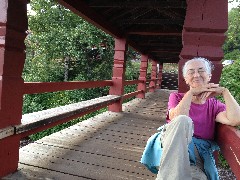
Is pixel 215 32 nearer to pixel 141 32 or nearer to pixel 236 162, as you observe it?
pixel 236 162

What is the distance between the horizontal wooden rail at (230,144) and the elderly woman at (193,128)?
9 centimetres

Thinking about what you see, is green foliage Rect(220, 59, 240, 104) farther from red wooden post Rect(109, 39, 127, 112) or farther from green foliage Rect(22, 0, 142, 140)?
green foliage Rect(22, 0, 142, 140)

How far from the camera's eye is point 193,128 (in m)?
2.13

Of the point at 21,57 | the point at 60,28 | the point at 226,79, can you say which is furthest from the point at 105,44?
the point at 21,57

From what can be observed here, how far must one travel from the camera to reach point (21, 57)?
10.1 feet

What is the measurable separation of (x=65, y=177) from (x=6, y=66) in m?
1.42

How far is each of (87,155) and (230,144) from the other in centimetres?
252

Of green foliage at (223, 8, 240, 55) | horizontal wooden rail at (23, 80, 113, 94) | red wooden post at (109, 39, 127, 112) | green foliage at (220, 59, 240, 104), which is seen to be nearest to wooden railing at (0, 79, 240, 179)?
horizontal wooden rail at (23, 80, 113, 94)

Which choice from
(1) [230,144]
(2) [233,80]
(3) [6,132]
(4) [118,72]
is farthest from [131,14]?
(1) [230,144]

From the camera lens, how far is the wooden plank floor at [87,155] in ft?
10.9

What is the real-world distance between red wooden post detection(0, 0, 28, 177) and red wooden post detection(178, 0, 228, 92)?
1.83m

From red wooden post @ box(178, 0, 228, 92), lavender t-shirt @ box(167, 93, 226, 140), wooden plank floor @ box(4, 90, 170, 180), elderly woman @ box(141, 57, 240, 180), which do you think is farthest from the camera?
wooden plank floor @ box(4, 90, 170, 180)

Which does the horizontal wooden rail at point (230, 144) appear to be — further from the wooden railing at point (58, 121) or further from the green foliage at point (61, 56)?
the green foliage at point (61, 56)

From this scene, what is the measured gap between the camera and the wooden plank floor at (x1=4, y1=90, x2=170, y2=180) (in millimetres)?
3326
